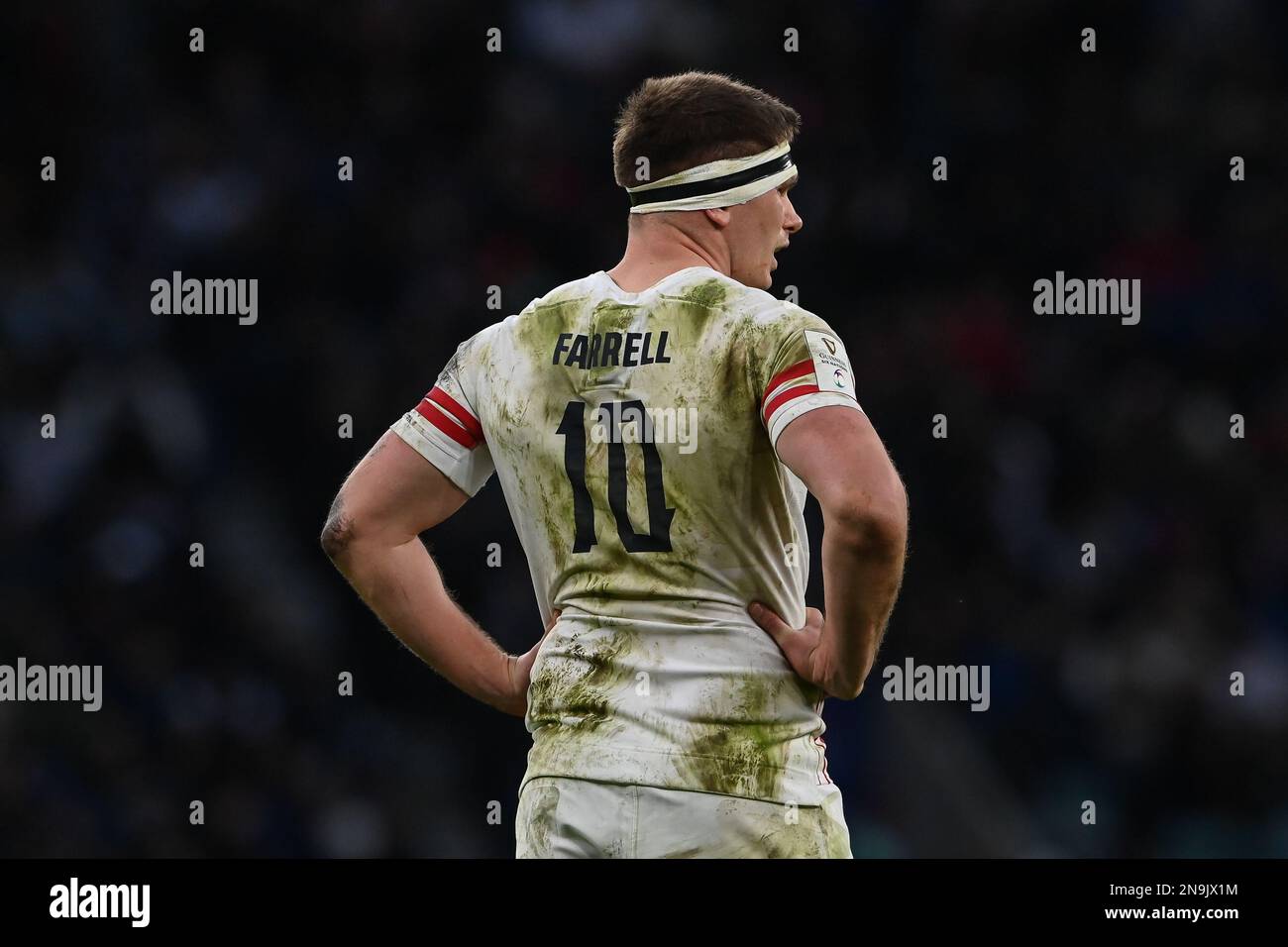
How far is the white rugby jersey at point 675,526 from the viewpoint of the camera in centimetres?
257

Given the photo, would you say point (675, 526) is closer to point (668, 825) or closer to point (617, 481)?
point (617, 481)

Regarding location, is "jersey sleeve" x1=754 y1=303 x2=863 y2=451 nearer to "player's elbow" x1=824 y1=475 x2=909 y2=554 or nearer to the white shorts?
"player's elbow" x1=824 y1=475 x2=909 y2=554

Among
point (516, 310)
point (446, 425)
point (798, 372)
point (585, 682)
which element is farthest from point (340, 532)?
point (516, 310)

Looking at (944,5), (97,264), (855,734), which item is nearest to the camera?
(855,734)

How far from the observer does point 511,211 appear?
7535 mm

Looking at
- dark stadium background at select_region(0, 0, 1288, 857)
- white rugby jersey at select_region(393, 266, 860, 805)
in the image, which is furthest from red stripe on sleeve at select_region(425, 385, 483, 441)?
dark stadium background at select_region(0, 0, 1288, 857)

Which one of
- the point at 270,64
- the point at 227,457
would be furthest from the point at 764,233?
the point at 270,64

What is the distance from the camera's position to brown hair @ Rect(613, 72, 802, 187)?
9.21ft

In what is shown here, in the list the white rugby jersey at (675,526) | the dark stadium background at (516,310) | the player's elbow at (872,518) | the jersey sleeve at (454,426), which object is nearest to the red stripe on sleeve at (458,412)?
the jersey sleeve at (454,426)

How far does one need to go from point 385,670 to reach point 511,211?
204 centimetres

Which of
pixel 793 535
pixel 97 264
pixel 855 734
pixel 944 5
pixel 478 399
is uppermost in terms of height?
pixel 944 5

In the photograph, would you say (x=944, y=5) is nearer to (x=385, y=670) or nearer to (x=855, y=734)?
(x=855, y=734)

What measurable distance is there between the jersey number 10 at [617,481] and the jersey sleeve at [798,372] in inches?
7.2
